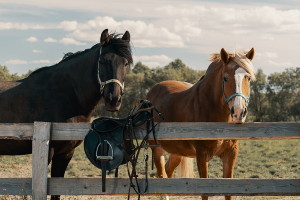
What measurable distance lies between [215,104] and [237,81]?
1029 millimetres

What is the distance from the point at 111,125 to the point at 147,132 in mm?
446

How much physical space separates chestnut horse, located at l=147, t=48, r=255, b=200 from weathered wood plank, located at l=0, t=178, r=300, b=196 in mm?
771

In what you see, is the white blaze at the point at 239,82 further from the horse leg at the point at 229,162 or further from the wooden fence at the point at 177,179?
the horse leg at the point at 229,162

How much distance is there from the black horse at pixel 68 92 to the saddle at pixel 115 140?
0.76 meters

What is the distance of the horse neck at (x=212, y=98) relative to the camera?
6355mm

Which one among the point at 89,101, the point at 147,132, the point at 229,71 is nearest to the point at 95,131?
the point at 147,132

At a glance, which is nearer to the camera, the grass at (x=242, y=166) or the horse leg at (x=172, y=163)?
the horse leg at (x=172, y=163)

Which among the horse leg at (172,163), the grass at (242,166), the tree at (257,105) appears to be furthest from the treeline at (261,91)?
the horse leg at (172,163)

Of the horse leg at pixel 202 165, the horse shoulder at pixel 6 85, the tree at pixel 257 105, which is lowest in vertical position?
the horse leg at pixel 202 165

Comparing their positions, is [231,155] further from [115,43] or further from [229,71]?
[115,43]

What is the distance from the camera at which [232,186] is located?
5.12m

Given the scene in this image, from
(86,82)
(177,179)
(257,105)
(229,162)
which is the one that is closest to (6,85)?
(86,82)

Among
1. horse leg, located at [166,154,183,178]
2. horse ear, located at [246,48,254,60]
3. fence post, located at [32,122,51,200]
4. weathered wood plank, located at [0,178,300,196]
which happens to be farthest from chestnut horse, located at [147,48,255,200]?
fence post, located at [32,122,51,200]

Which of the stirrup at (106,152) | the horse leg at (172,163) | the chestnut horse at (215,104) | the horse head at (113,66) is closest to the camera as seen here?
the stirrup at (106,152)
